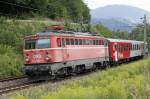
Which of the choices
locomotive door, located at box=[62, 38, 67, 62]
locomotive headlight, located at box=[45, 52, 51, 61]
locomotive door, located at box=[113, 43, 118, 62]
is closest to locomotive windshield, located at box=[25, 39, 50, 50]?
locomotive headlight, located at box=[45, 52, 51, 61]

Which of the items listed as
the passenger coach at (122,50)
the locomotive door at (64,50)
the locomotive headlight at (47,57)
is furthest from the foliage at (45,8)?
the locomotive headlight at (47,57)

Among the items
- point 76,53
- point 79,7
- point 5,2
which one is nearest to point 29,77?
point 76,53

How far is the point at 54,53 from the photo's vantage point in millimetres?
26328

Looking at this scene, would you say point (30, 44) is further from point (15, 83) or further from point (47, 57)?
point (15, 83)

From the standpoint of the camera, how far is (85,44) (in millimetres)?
31969

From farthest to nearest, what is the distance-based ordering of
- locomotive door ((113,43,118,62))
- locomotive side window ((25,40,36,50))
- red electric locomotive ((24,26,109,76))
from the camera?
locomotive door ((113,43,118,62))
locomotive side window ((25,40,36,50))
red electric locomotive ((24,26,109,76))

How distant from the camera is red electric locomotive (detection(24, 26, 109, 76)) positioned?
26.2 metres

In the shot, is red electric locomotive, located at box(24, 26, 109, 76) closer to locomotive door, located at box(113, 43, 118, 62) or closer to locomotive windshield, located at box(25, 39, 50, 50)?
locomotive windshield, located at box(25, 39, 50, 50)

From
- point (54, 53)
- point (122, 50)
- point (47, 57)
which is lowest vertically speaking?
point (122, 50)

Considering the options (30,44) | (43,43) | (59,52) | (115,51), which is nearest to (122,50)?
(115,51)

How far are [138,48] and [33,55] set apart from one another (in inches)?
1269

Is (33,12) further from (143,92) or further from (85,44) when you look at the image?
(143,92)

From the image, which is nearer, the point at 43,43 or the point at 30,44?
the point at 43,43

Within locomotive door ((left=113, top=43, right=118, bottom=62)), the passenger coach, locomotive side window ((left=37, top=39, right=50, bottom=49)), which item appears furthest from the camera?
locomotive door ((left=113, top=43, right=118, bottom=62))
